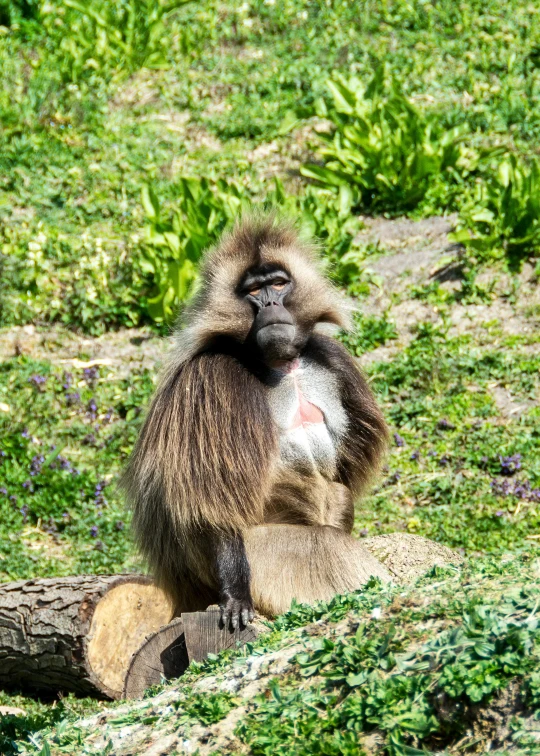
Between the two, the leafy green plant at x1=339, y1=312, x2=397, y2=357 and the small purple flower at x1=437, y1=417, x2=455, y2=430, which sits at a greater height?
the leafy green plant at x1=339, y1=312, x2=397, y2=357

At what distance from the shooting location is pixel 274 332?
5176 millimetres

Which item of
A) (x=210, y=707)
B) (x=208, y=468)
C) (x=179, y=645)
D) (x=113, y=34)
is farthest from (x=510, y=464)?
(x=113, y=34)

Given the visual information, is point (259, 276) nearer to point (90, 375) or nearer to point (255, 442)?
point (255, 442)

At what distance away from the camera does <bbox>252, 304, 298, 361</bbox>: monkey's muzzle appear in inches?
204

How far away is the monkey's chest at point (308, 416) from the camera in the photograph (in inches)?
213

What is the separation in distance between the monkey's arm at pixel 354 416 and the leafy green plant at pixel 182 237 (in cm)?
319

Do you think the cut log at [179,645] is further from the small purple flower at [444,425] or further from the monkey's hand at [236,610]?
the small purple flower at [444,425]

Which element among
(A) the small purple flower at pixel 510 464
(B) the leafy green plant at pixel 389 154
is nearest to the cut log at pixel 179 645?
(A) the small purple flower at pixel 510 464

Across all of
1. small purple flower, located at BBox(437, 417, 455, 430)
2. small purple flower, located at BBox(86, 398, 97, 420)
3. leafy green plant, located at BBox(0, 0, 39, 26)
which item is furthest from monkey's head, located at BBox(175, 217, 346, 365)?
leafy green plant, located at BBox(0, 0, 39, 26)

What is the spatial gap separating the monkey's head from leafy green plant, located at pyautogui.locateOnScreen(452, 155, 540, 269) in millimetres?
3737

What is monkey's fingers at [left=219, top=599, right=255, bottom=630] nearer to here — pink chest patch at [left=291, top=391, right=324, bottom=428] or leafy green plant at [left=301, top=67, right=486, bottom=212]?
pink chest patch at [left=291, top=391, right=324, bottom=428]

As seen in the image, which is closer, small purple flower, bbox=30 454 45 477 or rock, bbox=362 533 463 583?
rock, bbox=362 533 463 583

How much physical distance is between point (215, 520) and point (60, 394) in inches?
150

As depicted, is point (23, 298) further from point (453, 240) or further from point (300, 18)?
point (300, 18)
